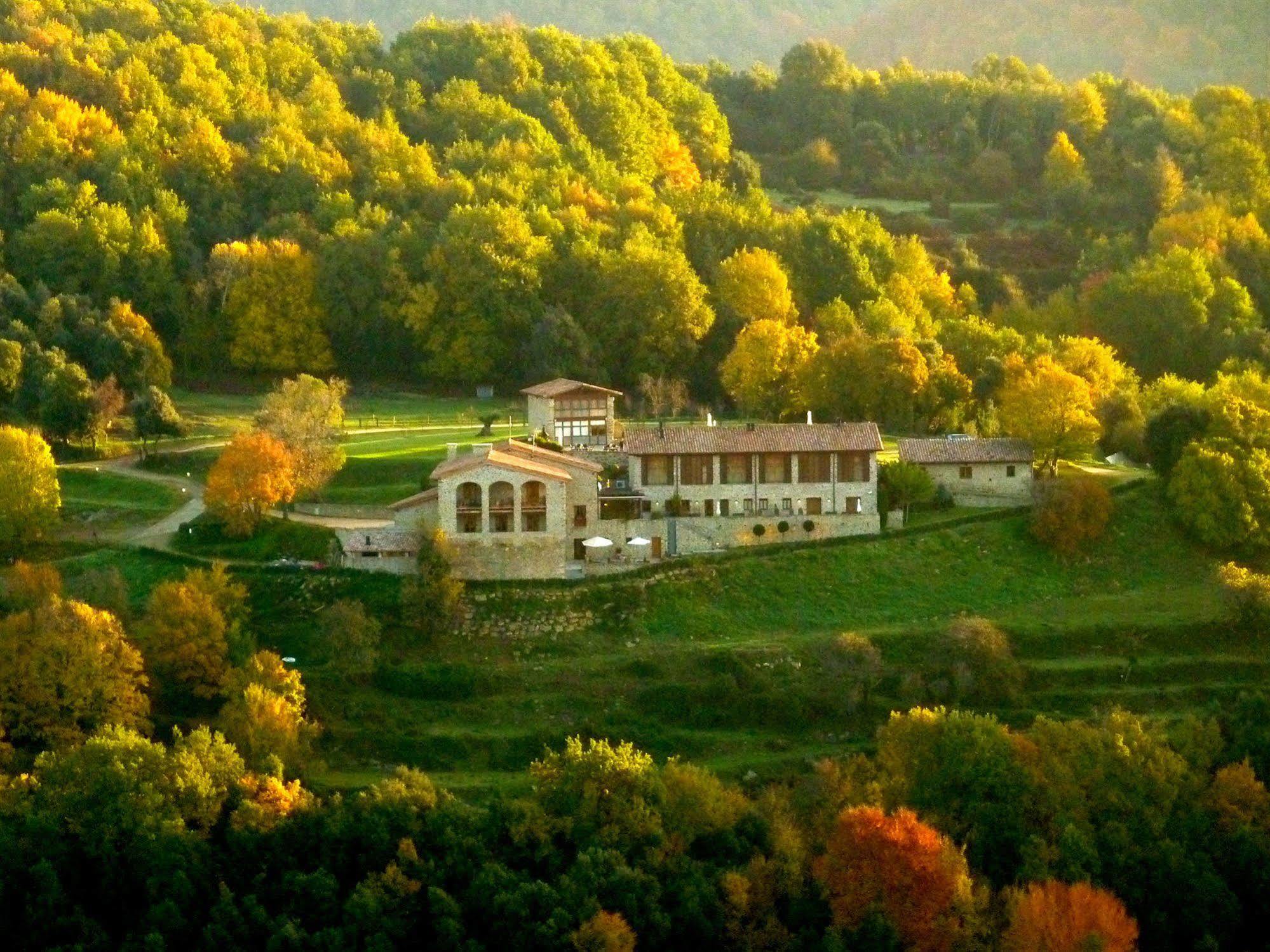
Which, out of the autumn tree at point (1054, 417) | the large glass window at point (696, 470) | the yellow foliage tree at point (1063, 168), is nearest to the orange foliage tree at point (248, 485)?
the large glass window at point (696, 470)

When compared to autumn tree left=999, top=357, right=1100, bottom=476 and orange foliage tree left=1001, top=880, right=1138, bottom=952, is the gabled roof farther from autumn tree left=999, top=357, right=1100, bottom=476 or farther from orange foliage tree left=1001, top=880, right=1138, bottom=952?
orange foliage tree left=1001, top=880, right=1138, bottom=952

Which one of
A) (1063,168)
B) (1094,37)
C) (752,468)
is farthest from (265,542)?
(1094,37)

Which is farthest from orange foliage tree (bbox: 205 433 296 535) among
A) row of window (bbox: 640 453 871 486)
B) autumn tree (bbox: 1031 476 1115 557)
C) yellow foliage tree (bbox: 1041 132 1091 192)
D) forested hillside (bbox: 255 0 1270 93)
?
forested hillside (bbox: 255 0 1270 93)

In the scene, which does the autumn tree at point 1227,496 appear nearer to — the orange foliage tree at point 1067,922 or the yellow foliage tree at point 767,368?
the yellow foliage tree at point 767,368

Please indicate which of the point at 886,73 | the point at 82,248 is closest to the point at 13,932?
the point at 82,248

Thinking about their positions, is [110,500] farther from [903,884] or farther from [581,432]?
[903,884]
